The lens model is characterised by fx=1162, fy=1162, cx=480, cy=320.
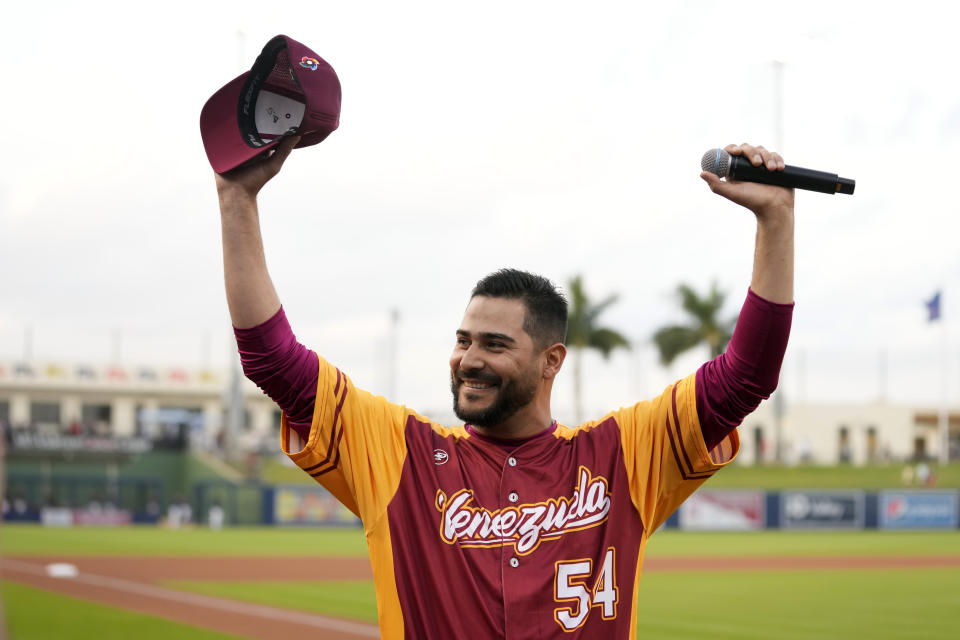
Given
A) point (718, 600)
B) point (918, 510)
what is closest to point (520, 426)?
point (718, 600)

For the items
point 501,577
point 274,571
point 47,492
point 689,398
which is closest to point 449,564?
point 501,577

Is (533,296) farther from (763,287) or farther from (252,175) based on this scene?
(252,175)

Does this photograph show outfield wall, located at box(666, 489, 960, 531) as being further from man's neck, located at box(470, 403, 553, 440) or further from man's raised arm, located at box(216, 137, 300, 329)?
man's raised arm, located at box(216, 137, 300, 329)

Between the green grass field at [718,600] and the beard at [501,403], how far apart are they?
967 cm

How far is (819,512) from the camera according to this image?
1448 inches

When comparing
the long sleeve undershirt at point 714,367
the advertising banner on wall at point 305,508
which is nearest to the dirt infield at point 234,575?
the long sleeve undershirt at point 714,367

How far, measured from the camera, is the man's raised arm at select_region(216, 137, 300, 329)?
9.66 ft

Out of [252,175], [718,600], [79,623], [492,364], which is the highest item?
[252,175]

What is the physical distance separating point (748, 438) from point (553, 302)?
68963 millimetres

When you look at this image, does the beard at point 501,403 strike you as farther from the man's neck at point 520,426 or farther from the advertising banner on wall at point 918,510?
the advertising banner on wall at point 918,510

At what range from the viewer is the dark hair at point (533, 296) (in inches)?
134

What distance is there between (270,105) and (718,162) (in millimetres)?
1159

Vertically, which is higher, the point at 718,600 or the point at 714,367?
the point at 714,367

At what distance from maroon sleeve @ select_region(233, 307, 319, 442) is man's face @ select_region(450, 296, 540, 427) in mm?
431
